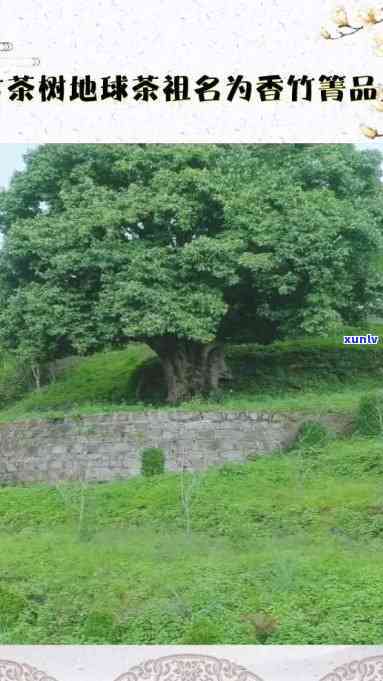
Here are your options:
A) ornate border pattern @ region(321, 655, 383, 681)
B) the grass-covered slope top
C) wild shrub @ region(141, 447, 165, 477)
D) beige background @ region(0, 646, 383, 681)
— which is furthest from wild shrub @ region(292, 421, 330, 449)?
ornate border pattern @ region(321, 655, 383, 681)

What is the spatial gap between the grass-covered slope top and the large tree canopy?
2.34 ft

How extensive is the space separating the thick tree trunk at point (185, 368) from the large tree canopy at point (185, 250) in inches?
0.8

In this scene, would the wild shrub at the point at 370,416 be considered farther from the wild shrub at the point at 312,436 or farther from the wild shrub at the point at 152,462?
the wild shrub at the point at 152,462

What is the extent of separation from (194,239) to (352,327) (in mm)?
3531

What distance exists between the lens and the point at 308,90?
28.2 feet

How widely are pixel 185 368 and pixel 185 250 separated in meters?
2.13

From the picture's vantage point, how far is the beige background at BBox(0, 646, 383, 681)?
7.63 meters

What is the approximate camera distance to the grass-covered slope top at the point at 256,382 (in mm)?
16109

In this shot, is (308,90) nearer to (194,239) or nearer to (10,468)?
(194,239)

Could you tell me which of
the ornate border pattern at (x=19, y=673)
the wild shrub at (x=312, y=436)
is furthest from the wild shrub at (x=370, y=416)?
the ornate border pattern at (x=19, y=673)

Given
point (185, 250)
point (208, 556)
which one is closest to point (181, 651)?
point (208, 556)

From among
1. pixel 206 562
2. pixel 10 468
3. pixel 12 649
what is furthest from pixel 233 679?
pixel 10 468

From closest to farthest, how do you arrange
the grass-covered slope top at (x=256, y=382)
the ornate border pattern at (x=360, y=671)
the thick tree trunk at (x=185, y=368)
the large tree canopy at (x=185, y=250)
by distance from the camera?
the ornate border pattern at (x=360, y=671), the large tree canopy at (x=185, y=250), the grass-covered slope top at (x=256, y=382), the thick tree trunk at (x=185, y=368)

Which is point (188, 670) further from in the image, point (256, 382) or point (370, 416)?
point (256, 382)
